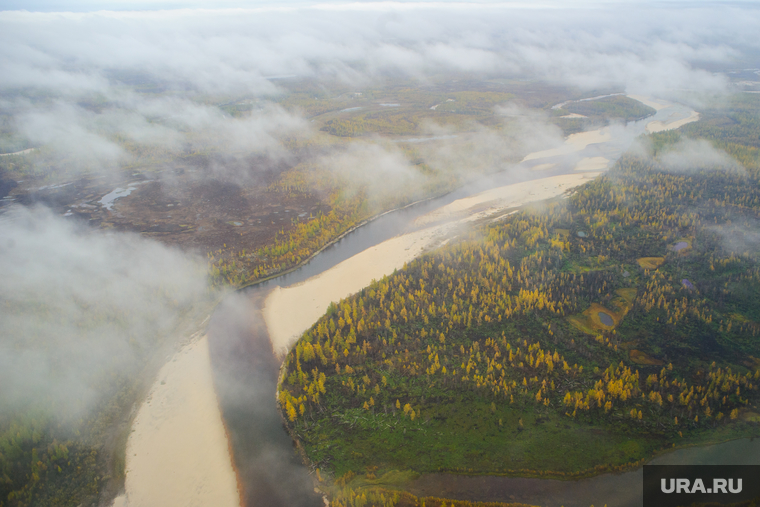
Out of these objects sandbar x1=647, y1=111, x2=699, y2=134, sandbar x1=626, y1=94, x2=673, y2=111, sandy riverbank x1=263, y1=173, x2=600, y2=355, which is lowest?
sandbar x1=647, y1=111, x2=699, y2=134

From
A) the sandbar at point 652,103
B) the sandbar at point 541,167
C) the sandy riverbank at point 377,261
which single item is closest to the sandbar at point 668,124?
the sandbar at point 652,103

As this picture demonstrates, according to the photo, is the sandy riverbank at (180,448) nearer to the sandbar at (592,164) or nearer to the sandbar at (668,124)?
the sandbar at (592,164)

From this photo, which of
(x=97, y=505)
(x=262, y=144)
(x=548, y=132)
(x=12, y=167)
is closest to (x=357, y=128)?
(x=262, y=144)

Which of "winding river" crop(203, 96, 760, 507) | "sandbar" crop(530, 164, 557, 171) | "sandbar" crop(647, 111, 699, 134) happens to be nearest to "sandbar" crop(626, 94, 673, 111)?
"sandbar" crop(647, 111, 699, 134)

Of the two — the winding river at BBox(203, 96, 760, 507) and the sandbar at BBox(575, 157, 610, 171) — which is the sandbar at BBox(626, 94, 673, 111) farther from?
the winding river at BBox(203, 96, 760, 507)

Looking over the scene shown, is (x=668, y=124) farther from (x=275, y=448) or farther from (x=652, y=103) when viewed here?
(x=275, y=448)

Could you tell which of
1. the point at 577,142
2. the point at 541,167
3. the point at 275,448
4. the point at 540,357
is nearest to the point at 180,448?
the point at 275,448
